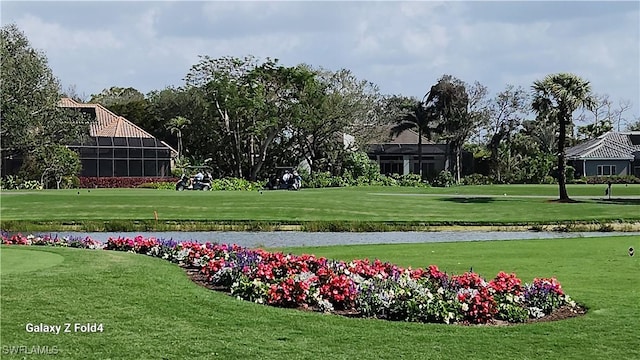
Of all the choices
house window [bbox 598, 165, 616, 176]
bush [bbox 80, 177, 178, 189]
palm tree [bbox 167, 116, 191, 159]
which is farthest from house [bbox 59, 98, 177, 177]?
house window [bbox 598, 165, 616, 176]

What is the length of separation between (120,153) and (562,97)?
4174cm

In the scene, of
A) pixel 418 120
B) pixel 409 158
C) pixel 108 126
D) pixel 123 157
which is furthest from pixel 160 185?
pixel 409 158

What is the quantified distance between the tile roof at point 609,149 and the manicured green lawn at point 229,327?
74.4 m

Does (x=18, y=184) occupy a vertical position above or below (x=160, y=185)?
above

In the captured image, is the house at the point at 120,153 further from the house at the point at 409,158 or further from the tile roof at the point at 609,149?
the tile roof at the point at 609,149

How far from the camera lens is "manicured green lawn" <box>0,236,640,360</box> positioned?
338 inches

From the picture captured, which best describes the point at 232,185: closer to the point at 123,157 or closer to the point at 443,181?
the point at 123,157

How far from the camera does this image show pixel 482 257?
61.4 feet

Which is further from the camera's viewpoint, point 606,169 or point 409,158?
point 409,158

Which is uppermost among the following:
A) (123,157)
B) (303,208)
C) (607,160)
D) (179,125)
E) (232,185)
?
(179,125)

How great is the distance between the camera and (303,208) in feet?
125

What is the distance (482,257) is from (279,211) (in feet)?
62.5

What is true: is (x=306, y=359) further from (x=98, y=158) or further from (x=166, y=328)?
(x=98, y=158)

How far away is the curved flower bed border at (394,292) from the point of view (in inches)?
407
